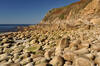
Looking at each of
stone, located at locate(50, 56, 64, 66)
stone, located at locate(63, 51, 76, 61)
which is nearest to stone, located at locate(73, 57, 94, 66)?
stone, located at locate(63, 51, 76, 61)

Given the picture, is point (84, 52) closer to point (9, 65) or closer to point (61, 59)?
point (61, 59)

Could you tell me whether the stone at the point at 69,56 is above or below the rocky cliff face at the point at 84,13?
below

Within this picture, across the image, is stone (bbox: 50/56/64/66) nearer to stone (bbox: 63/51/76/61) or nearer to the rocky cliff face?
stone (bbox: 63/51/76/61)

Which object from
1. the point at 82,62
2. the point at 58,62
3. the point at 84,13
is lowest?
the point at 58,62

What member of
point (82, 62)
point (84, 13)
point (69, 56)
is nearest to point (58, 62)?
point (69, 56)

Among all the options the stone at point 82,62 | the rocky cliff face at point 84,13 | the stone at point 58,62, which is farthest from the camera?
the rocky cliff face at point 84,13

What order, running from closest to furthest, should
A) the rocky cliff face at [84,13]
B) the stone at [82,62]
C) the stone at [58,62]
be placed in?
the stone at [82,62]
the stone at [58,62]
the rocky cliff face at [84,13]

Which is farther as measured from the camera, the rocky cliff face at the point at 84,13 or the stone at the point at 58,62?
the rocky cliff face at the point at 84,13

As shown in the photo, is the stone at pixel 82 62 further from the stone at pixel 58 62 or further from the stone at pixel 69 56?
the stone at pixel 58 62

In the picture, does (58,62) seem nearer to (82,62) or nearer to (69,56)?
(69,56)

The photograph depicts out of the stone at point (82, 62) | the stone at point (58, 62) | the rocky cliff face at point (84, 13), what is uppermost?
the rocky cliff face at point (84, 13)

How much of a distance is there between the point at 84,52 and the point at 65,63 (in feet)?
2.77

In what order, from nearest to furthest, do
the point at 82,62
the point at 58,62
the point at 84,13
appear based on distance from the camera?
the point at 82,62
the point at 58,62
the point at 84,13

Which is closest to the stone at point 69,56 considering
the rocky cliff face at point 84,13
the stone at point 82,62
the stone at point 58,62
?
the stone at point 58,62
